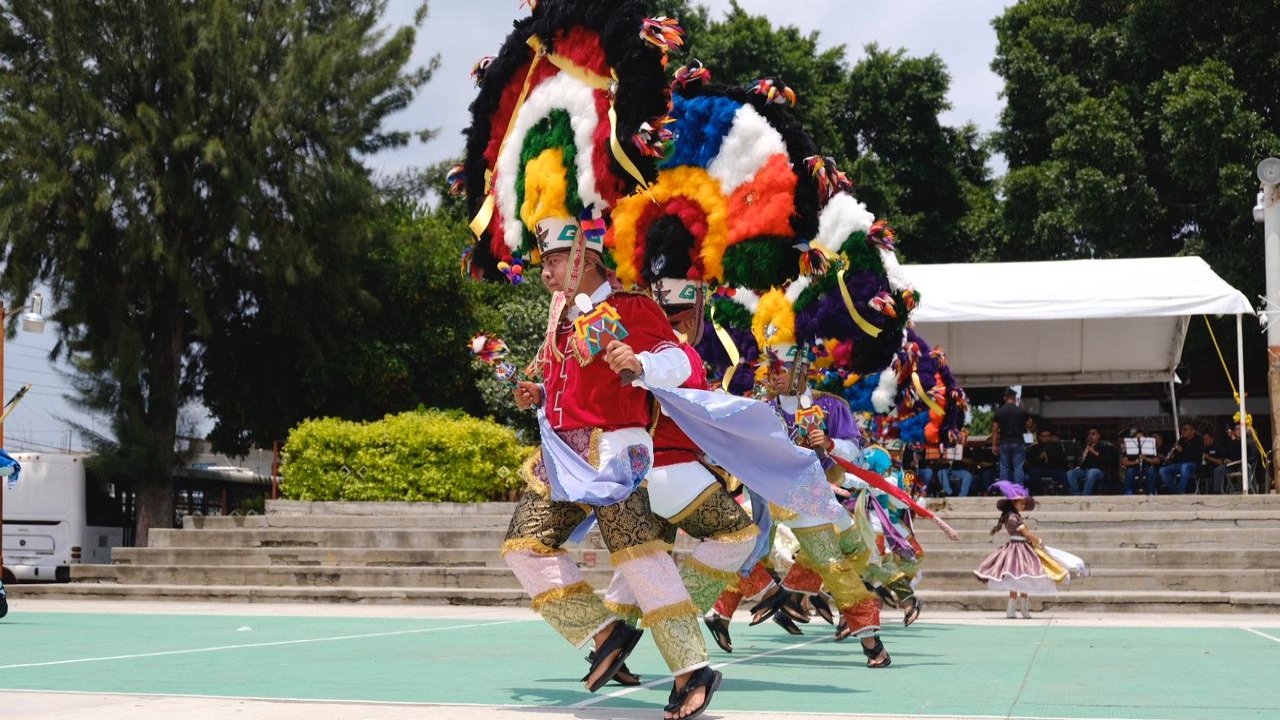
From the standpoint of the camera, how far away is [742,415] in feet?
19.1

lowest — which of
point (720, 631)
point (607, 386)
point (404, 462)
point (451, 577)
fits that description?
point (451, 577)

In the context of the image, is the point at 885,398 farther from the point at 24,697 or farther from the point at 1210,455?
the point at 1210,455

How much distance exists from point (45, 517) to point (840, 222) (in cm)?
2190

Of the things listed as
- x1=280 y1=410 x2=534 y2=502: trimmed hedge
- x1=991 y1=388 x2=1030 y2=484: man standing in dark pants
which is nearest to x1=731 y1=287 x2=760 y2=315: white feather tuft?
x1=991 y1=388 x2=1030 y2=484: man standing in dark pants

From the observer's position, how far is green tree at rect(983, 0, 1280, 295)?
27219mm

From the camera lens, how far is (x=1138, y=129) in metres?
29.5

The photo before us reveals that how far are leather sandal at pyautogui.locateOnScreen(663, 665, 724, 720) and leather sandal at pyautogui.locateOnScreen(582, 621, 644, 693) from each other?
1.64ft

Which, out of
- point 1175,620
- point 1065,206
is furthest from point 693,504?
point 1065,206

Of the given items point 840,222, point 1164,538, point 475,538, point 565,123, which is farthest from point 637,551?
point 475,538

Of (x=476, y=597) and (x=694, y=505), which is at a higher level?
(x=694, y=505)

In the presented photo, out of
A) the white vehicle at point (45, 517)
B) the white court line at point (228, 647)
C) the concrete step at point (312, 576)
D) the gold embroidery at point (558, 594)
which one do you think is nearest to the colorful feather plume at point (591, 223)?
the gold embroidery at point (558, 594)

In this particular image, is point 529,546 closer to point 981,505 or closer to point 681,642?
point 681,642

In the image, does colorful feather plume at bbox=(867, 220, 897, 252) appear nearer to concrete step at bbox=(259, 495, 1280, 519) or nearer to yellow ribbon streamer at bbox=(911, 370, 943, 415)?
yellow ribbon streamer at bbox=(911, 370, 943, 415)

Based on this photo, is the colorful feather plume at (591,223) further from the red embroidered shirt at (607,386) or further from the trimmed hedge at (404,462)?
the trimmed hedge at (404,462)
